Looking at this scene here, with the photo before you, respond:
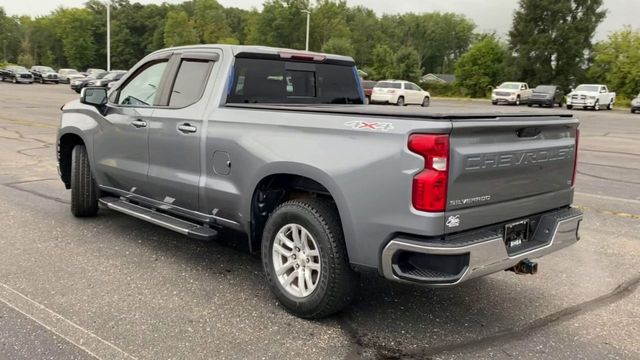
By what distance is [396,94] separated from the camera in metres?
35.5

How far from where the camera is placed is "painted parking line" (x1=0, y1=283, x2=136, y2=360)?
11.0 feet

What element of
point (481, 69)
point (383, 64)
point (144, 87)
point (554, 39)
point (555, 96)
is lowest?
point (144, 87)

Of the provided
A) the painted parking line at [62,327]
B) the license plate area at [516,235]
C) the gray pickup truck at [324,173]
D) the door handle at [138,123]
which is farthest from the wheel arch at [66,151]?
the license plate area at [516,235]

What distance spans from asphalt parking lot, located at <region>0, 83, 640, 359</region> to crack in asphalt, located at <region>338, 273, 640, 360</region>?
0.01m

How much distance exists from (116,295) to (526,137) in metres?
3.09

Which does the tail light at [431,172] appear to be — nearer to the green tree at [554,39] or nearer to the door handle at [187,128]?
the door handle at [187,128]

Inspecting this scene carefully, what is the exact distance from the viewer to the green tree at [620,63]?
2074 inches

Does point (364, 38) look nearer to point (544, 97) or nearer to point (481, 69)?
point (481, 69)

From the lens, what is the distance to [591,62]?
207ft

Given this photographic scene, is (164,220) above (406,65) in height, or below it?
below

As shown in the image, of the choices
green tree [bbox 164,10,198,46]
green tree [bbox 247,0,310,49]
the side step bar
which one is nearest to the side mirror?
the side step bar

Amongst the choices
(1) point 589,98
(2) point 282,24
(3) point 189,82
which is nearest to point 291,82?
(3) point 189,82

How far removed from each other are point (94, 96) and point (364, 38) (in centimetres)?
10341

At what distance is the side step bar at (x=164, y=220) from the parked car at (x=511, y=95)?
134 feet
